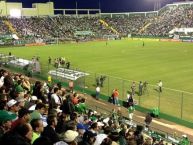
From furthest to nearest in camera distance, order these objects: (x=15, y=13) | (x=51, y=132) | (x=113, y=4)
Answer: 1. (x=113, y=4)
2. (x=15, y=13)
3. (x=51, y=132)

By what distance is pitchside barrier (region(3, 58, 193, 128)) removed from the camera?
23.7 meters

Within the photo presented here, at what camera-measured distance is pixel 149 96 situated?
28.3m

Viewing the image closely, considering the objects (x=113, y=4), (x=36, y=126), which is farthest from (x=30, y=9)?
(x=36, y=126)

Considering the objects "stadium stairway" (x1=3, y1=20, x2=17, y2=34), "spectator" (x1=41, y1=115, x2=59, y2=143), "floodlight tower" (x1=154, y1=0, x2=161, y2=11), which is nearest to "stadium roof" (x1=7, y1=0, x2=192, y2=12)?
"floodlight tower" (x1=154, y1=0, x2=161, y2=11)

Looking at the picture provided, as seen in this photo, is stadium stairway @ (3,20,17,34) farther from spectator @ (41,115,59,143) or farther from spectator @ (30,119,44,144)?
spectator @ (30,119,44,144)

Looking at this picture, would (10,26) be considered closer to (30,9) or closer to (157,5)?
(30,9)

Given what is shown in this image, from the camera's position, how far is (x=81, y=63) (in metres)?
46.7

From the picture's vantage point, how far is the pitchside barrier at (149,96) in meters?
23.7

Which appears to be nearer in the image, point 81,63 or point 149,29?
point 81,63

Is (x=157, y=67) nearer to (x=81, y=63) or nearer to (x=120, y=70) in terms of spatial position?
(x=120, y=70)

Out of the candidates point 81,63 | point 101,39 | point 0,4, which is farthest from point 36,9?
point 81,63

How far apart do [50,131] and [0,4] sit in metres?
103

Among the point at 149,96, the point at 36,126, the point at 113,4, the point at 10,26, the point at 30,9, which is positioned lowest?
the point at 149,96

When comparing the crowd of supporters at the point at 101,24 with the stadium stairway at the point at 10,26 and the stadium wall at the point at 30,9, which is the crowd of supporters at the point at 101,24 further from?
the stadium wall at the point at 30,9
